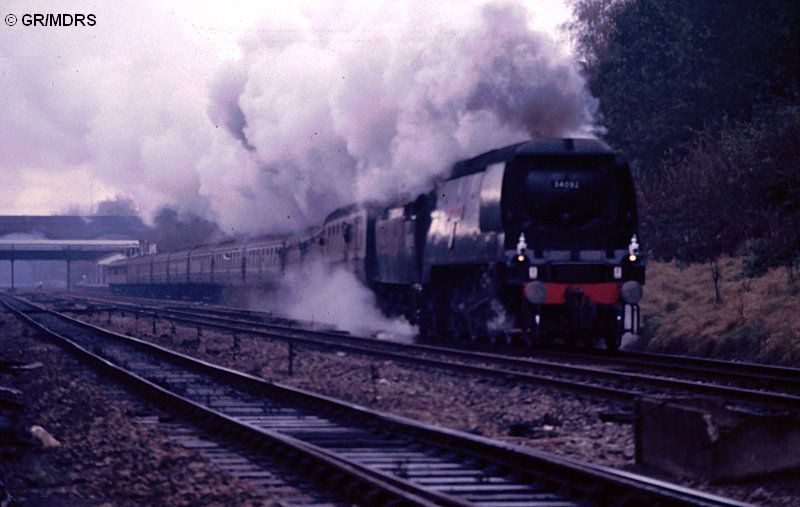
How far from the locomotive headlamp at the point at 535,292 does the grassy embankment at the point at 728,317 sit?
3440 mm

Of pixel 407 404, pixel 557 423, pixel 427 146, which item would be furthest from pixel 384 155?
pixel 557 423

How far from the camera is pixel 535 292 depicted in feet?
59.0

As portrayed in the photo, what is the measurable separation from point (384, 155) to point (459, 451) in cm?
2003

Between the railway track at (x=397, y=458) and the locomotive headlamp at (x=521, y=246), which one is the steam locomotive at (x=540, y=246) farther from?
the railway track at (x=397, y=458)

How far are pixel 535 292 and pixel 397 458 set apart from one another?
9.34 metres

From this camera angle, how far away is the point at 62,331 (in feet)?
98.0

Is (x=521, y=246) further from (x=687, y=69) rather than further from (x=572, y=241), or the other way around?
(x=687, y=69)

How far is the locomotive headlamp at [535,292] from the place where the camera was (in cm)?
1789

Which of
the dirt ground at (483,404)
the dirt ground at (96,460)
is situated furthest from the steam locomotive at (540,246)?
the dirt ground at (96,460)

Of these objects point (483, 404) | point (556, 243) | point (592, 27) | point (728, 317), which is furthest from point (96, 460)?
point (592, 27)

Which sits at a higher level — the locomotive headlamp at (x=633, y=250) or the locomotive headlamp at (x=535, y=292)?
the locomotive headlamp at (x=633, y=250)

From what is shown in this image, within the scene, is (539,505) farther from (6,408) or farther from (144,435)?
(6,408)

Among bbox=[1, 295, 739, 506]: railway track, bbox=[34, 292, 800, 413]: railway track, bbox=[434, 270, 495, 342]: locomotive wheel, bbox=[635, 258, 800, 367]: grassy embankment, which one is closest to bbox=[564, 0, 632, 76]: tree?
bbox=[635, 258, 800, 367]: grassy embankment

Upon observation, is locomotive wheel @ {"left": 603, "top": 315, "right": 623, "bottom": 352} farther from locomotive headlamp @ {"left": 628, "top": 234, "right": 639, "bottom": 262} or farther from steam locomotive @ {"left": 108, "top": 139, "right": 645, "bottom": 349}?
locomotive headlamp @ {"left": 628, "top": 234, "right": 639, "bottom": 262}
